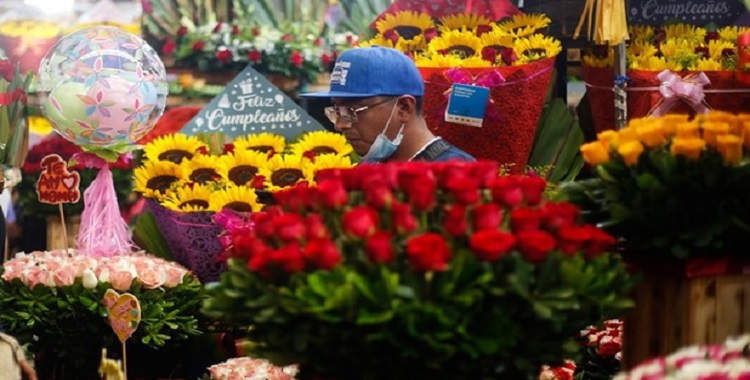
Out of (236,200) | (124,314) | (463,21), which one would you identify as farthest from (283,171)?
(124,314)

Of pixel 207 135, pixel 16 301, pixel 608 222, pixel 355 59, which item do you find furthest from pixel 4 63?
pixel 608 222

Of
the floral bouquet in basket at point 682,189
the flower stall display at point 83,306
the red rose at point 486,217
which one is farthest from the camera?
the flower stall display at point 83,306

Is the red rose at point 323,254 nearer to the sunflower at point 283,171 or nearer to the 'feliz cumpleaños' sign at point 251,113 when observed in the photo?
the sunflower at point 283,171

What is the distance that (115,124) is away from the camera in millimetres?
4355

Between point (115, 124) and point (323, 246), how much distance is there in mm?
2362

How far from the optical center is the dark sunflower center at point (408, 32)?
4770 millimetres

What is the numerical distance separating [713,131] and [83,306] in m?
2.38

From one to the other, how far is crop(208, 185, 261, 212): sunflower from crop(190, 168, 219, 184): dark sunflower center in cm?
22

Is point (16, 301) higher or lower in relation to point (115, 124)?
lower

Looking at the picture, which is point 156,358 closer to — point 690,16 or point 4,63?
point 4,63

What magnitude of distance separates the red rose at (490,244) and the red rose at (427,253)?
0.06 meters

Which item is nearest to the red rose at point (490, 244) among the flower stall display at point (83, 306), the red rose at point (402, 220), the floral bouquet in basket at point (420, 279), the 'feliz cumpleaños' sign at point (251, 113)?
the floral bouquet in basket at point (420, 279)

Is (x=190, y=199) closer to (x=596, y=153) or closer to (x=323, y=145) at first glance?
(x=323, y=145)

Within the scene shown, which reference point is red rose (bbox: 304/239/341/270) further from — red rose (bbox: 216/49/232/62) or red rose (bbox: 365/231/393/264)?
red rose (bbox: 216/49/232/62)
